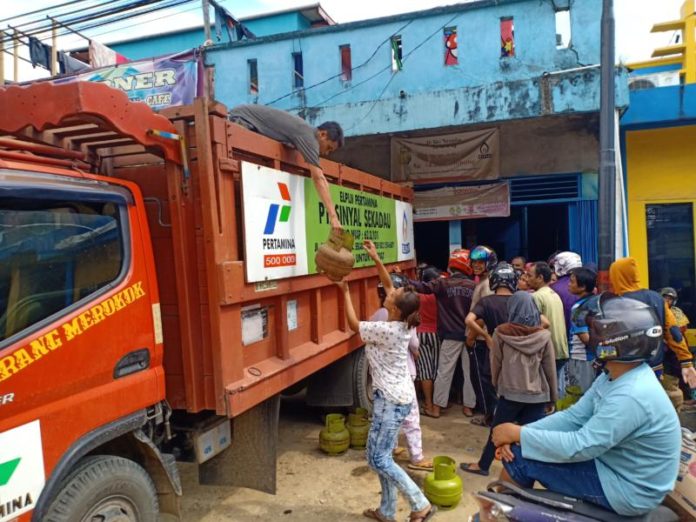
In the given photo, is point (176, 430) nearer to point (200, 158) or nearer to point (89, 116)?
point (200, 158)

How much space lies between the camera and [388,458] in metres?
3.17

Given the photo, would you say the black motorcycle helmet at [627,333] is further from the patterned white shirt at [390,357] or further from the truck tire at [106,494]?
the truck tire at [106,494]

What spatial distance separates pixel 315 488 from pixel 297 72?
274 inches

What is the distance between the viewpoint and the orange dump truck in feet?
6.72

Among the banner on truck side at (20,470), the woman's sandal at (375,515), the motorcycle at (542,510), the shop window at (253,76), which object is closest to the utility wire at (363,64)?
the shop window at (253,76)

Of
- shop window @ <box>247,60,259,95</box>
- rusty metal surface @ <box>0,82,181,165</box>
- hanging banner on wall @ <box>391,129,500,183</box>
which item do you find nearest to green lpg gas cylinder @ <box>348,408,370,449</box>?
rusty metal surface @ <box>0,82,181,165</box>

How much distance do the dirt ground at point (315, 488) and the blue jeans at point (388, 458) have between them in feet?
0.88

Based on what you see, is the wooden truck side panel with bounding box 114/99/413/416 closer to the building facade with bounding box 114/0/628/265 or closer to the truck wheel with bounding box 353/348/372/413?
the truck wheel with bounding box 353/348/372/413

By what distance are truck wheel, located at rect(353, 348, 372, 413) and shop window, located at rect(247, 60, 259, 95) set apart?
18.7ft

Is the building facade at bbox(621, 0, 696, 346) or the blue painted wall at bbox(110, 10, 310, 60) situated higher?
the blue painted wall at bbox(110, 10, 310, 60)

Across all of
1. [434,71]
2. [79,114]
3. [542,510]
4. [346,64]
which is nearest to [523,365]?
[542,510]

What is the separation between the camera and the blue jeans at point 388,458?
3.16 metres

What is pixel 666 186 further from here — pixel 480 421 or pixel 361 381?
pixel 361 381

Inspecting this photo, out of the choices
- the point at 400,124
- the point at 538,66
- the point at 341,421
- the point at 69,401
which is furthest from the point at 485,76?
the point at 69,401
